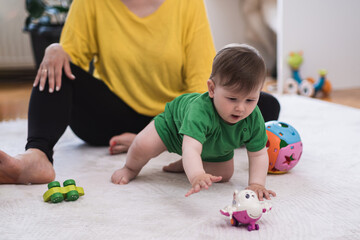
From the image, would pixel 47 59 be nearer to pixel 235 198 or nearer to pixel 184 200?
pixel 184 200

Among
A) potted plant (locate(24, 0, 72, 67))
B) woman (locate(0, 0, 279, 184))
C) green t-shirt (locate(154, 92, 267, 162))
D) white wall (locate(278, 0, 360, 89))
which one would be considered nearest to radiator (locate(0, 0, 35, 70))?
potted plant (locate(24, 0, 72, 67))

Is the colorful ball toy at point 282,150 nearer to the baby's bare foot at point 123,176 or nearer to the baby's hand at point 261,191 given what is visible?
the baby's hand at point 261,191

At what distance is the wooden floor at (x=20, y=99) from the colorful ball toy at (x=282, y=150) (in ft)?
3.61

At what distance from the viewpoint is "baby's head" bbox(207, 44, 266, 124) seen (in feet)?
2.51

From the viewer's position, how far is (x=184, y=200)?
34.0 inches

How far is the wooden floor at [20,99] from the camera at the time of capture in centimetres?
206

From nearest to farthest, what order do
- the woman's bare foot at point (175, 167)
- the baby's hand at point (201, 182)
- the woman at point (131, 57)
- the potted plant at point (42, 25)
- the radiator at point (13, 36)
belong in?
the baby's hand at point (201, 182) → the woman's bare foot at point (175, 167) → the woman at point (131, 57) → the potted plant at point (42, 25) → the radiator at point (13, 36)

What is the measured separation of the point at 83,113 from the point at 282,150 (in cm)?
60

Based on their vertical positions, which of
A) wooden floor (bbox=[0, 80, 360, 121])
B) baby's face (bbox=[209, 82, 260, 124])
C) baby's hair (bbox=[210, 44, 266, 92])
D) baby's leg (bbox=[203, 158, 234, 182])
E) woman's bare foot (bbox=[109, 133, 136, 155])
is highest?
baby's hair (bbox=[210, 44, 266, 92])

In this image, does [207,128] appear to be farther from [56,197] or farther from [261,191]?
[56,197]

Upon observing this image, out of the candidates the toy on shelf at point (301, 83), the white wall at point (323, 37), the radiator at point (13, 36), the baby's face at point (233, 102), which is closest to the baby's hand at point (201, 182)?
the baby's face at point (233, 102)

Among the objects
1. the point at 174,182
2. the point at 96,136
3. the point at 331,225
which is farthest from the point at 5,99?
the point at 331,225

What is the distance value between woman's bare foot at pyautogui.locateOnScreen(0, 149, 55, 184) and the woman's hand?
19 centimetres

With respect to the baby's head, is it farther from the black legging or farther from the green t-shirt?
the black legging
